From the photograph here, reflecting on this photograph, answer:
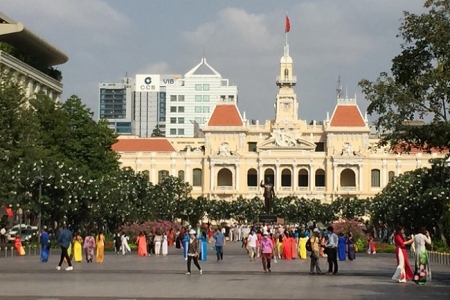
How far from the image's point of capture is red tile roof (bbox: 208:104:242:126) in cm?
13700

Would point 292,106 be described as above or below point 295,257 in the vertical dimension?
above

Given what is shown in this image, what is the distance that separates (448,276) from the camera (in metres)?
31.7

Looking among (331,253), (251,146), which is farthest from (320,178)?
(331,253)

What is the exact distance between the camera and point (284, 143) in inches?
5241

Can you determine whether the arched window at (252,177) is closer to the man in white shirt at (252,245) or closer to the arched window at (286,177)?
the arched window at (286,177)

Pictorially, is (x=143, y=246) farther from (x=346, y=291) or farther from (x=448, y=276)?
(x=346, y=291)

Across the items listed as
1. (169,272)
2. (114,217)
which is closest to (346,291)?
(169,272)

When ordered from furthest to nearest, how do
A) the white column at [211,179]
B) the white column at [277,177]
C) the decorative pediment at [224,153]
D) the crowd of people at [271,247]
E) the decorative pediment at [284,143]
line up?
the decorative pediment at [284,143] < the decorative pediment at [224,153] < the white column at [211,179] < the white column at [277,177] < the crowd of people at [271,247]

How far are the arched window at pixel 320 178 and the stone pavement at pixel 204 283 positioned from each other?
95.8m

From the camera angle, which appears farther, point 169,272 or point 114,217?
point 114,217

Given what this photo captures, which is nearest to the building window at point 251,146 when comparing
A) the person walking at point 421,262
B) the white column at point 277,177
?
the white column at point 277,177

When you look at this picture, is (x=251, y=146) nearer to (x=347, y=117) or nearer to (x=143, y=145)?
(x=347, y=117)

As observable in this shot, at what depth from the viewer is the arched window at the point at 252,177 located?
5276 inches

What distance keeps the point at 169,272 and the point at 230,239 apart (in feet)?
172
